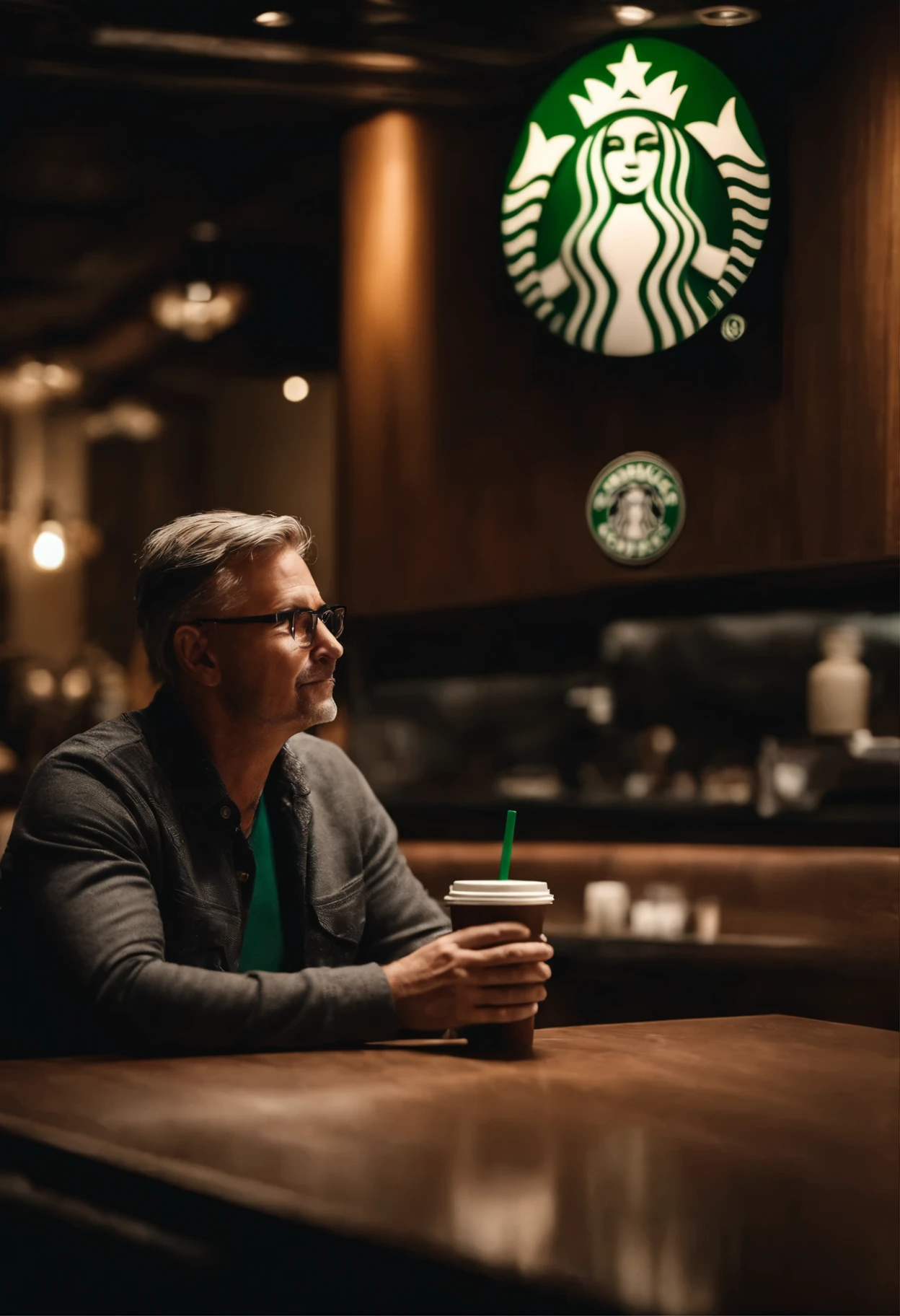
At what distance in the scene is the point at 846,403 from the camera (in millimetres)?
3168

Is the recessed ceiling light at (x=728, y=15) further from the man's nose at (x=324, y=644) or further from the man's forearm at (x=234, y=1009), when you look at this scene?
the man's forearm at (x=234, y=1009)

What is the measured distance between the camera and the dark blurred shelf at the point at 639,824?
2.97m

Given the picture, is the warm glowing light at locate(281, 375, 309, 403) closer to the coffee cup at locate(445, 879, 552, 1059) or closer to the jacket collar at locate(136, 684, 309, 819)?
the jacket collar at locate(136, 684, 309, 819)

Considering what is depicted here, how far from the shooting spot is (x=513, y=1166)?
998 mm

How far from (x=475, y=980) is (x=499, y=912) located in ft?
0.25

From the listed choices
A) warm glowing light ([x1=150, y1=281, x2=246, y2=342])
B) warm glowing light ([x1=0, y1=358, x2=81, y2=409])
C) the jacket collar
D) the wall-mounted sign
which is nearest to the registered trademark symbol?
the wall-mounted sign

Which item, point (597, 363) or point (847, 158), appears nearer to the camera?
point (847, 158)

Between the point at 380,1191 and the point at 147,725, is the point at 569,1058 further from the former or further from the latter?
the point at 147,725

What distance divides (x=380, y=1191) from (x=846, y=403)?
2.59 m

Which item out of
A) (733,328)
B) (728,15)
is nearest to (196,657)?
(733,328)

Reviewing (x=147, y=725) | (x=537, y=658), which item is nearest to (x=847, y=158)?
(x=537, y=658)

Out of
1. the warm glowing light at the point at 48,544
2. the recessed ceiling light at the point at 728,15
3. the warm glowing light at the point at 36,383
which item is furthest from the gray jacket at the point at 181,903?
the warm glowing light at the point at 36,383

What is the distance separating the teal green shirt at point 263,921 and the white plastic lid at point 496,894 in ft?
1.59

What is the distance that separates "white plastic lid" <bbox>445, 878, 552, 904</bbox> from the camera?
4.99 feet
